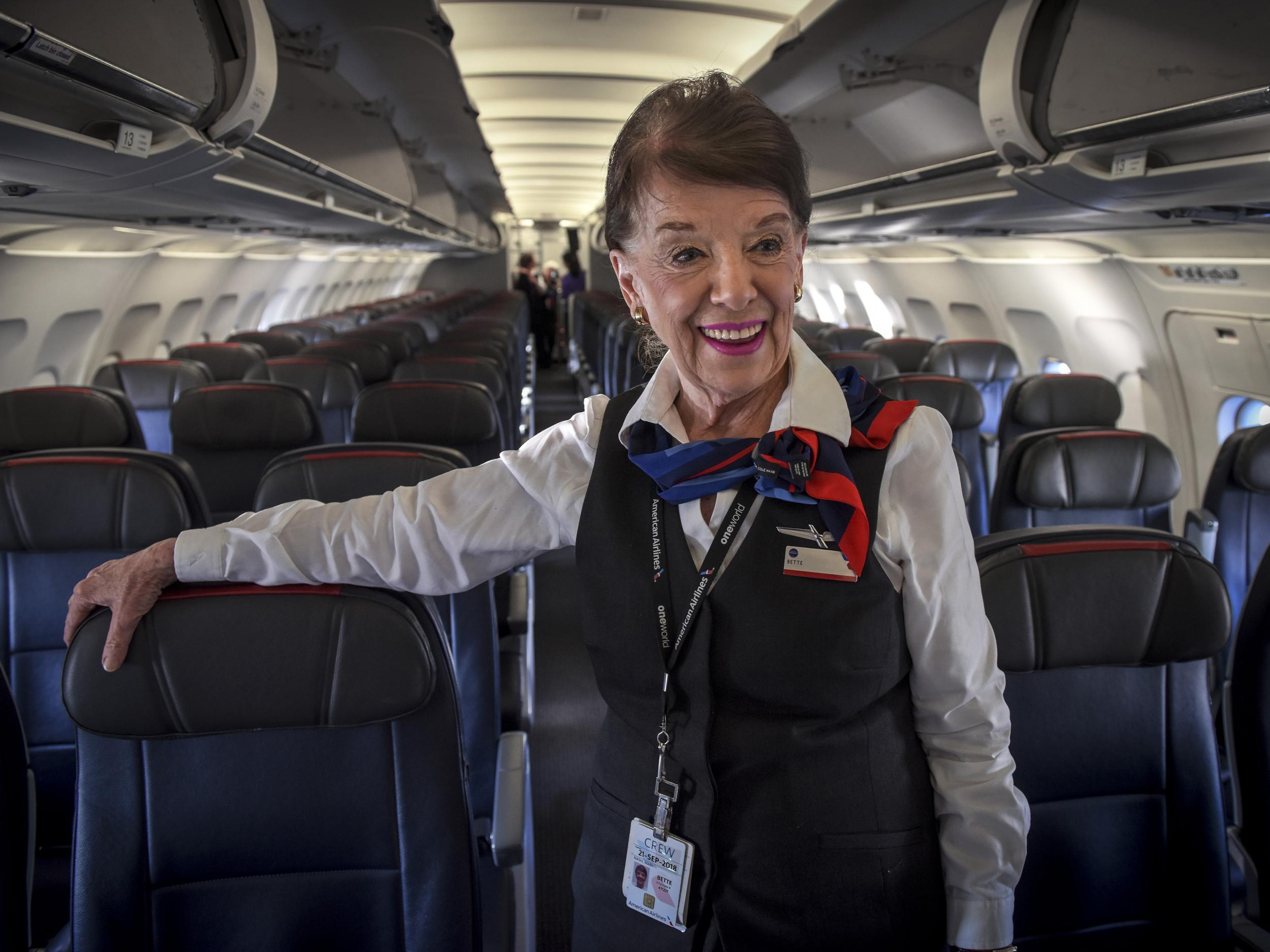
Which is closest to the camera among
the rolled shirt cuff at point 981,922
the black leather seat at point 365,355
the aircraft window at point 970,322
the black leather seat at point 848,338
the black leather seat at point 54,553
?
the rolled shirt cuff at point 981,922

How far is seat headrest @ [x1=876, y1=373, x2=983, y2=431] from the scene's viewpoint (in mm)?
4309

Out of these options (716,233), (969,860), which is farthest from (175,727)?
(969,860)

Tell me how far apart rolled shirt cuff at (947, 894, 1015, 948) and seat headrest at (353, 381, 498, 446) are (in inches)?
114

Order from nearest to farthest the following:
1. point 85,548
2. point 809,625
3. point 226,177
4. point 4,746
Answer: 1. point 809,625
2. point 4,746
3. point 85,548
4. point 226,177

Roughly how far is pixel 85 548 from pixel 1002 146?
341 cm

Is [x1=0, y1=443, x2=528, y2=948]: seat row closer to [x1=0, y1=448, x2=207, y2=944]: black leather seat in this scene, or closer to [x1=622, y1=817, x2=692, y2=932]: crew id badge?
[x1=0, y1=448, x2=207, y2=944]: black leather seat

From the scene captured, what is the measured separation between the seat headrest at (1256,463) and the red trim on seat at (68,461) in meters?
3.65

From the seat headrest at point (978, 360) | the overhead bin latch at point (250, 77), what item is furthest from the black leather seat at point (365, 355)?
the seat headrest at point (978, 360)

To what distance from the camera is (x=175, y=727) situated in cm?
133

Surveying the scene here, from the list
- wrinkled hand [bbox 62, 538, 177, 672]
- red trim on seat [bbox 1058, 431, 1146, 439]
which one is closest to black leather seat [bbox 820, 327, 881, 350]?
red trim on seat [bbox 1058, 431, 1146, 439]

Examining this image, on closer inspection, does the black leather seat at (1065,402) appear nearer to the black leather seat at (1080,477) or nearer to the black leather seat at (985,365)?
the black leather seat at (1080,477)

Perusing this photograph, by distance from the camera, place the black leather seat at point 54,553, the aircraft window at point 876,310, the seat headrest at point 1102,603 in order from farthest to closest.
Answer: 1. the aircraft window at point 876,310
2. the black leather seat at point 54,553
3. the seat headrest at point 1102,603

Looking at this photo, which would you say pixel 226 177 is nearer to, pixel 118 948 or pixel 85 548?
pixel 85 548

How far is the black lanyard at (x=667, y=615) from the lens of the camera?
116cm
